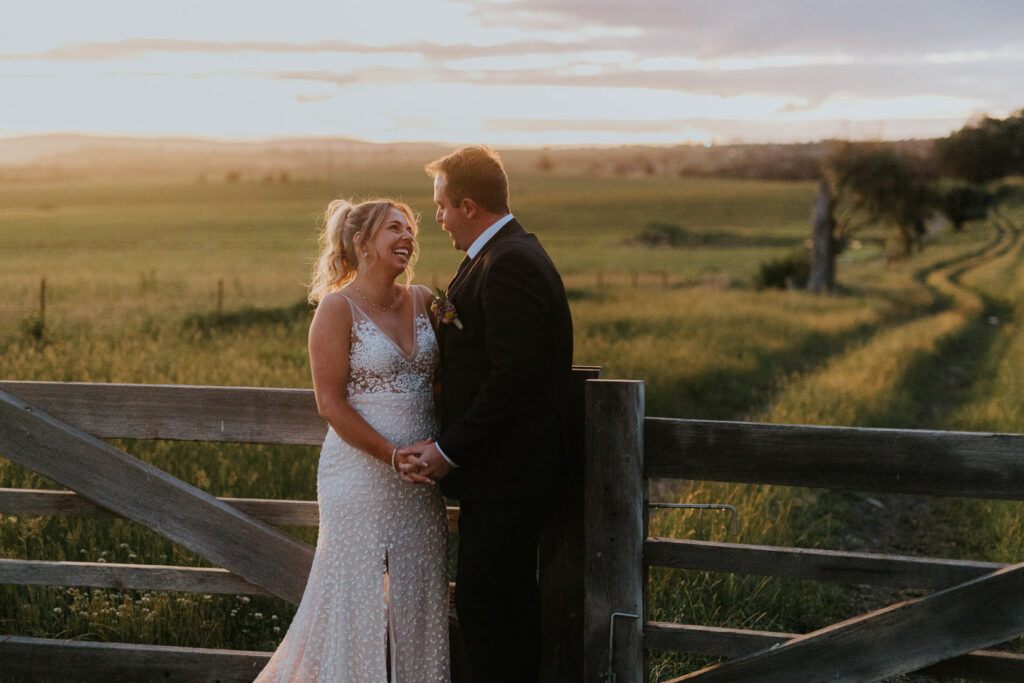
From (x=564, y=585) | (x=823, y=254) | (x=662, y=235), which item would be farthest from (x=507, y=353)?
(x=662, y=235)

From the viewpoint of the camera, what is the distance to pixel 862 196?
40812 mm

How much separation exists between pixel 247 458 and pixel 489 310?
426cm

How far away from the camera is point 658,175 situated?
314 feet

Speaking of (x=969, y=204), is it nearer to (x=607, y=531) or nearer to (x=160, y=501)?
(x=607, y=531)

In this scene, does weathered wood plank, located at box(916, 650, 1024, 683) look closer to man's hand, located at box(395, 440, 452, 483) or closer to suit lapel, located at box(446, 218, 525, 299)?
man's hand, located at box(395, 440, 452, 483)

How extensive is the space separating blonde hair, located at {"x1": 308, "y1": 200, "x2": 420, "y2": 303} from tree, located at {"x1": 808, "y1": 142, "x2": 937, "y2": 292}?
34.7 metres

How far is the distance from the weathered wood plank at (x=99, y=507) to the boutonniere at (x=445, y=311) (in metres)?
0.95

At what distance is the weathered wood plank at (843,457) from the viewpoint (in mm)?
3336

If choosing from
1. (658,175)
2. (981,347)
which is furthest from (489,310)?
(658,175)

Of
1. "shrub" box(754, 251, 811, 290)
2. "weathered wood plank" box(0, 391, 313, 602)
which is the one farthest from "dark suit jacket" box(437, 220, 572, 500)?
"shrub" box(754, 251, 811, 290)

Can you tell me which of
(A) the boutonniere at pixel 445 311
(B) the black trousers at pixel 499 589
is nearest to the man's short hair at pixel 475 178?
(A) the boutonniere at pixel 445 311

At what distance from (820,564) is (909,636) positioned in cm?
37

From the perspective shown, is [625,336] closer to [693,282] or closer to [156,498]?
[156,498]

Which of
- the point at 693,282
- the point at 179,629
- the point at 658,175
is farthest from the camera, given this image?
the point at 658,175
